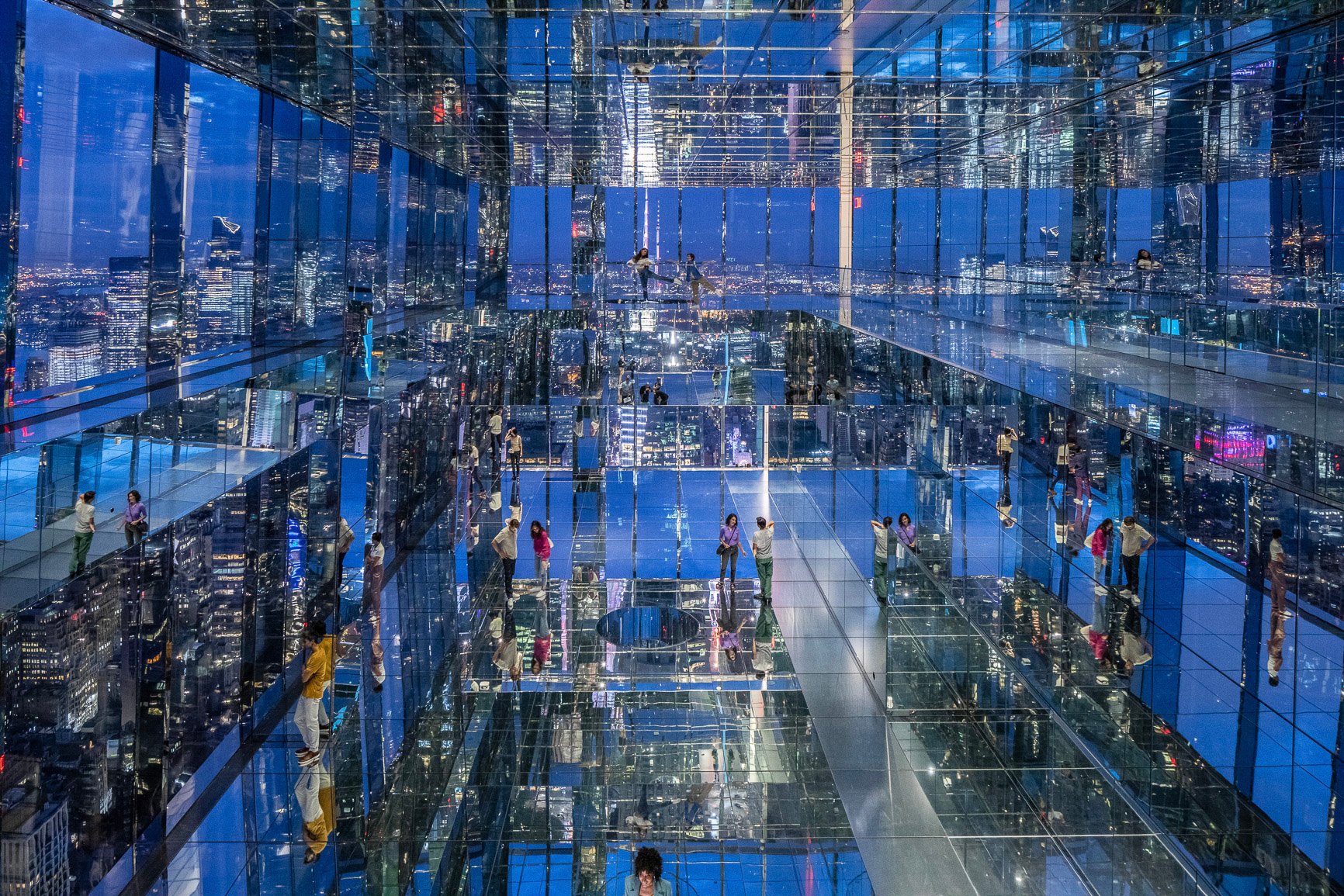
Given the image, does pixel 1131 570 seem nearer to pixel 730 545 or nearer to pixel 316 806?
pixel 730 545

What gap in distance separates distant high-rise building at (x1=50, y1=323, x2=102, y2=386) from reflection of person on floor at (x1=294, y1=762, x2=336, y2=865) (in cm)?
476

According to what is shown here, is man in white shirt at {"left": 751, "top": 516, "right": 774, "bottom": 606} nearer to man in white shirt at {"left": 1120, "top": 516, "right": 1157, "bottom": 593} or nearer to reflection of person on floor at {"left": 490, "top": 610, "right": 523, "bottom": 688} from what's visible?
reflection of person on floor at {"left": 490, "top": 610, "right": 523, "bottom": 688}

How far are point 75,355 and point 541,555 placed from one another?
16.1ft

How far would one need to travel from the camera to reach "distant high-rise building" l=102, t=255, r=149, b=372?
34.8ft

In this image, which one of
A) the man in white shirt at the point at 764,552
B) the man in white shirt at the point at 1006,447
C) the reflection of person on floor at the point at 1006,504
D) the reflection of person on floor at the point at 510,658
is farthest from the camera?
the man in white shirt at the point at 1006,447

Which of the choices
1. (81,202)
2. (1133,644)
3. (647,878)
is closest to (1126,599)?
(1133,644)

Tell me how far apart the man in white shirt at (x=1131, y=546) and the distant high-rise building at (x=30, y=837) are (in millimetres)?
8673

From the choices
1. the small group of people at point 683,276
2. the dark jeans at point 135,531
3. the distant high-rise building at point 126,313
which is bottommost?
the dark jeans at point 135,531

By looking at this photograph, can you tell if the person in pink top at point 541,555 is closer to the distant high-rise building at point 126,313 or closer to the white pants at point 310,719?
the white pants at point 310,719

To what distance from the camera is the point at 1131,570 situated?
394 inches

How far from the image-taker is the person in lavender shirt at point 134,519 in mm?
6277

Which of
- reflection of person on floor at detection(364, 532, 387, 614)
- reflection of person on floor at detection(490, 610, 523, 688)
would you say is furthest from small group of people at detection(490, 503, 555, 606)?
reflection of person on floor at detection(364, 532, 387, 614)

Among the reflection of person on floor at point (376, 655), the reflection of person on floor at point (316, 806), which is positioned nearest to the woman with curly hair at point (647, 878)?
the reflection of person on floor at point (316, 806)

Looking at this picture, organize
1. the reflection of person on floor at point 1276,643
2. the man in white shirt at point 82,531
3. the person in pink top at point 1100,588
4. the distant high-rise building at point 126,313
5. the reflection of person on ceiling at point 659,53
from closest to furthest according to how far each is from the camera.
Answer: the man in white shirt at point 82,531
the reflection of person on floor at point 1276,643
the person in pink top at point 1100,588
the distant high-rise building at point 126,313
the reflection of person on ceiling at point 659,53
